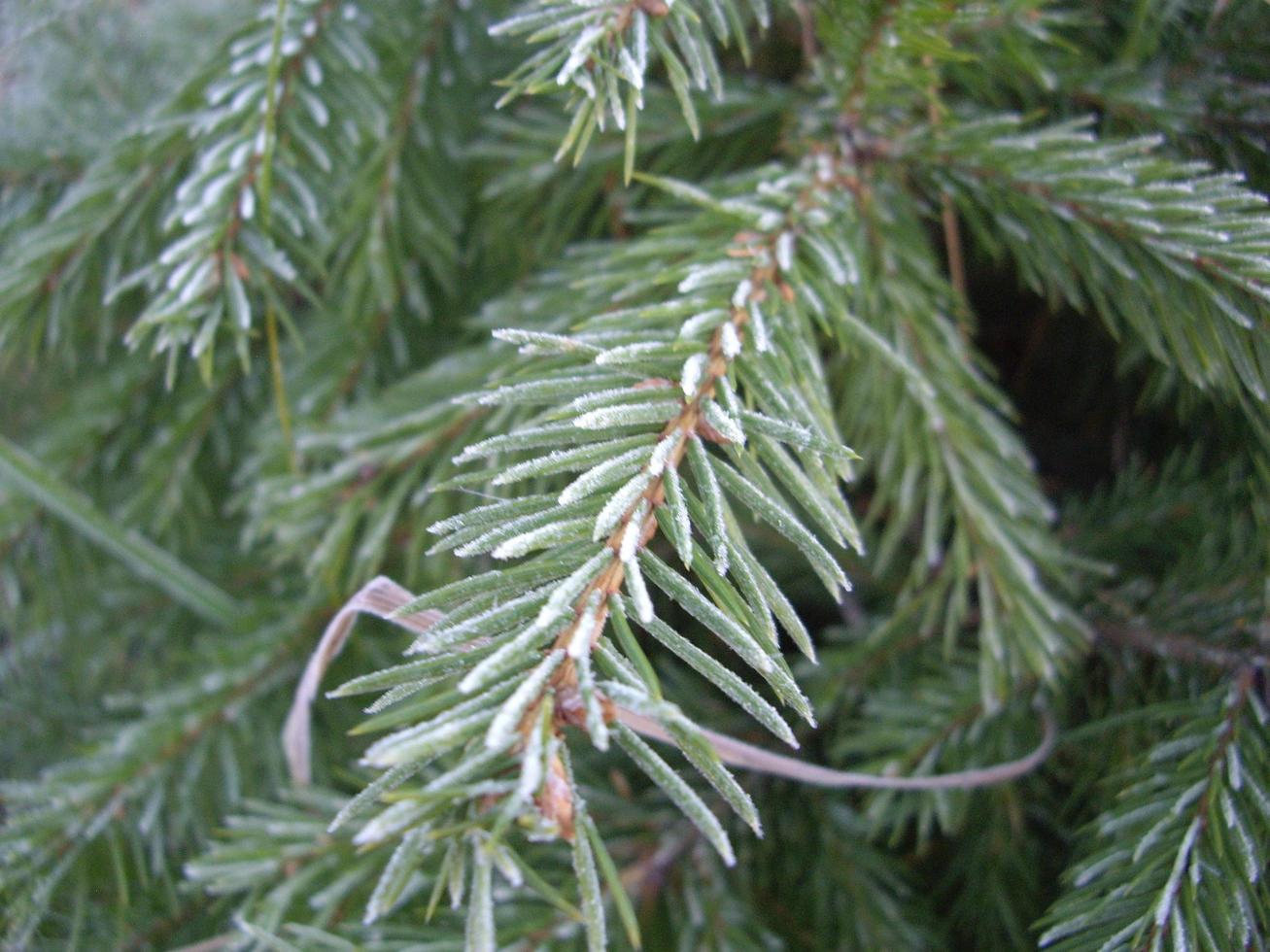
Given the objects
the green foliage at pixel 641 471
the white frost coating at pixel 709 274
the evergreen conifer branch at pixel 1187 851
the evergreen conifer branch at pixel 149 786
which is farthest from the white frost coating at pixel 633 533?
the evergreen conifer branch at pixel 149 786

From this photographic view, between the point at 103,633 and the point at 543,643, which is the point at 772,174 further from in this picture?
the point at 103,633

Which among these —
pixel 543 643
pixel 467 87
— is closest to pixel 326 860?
pixel 543 643

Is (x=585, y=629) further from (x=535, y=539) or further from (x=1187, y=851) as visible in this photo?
(x=1187, y=851)

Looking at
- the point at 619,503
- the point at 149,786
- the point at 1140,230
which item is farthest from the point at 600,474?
the point at 149,786

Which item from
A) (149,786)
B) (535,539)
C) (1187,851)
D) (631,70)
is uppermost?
(631,70)

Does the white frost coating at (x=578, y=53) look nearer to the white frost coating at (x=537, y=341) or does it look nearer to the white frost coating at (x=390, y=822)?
the white frost coating at (x=537, y=341)

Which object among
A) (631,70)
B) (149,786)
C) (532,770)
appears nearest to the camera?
(532,770)
